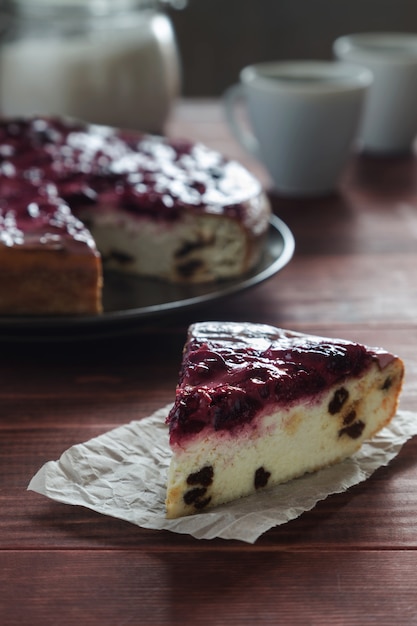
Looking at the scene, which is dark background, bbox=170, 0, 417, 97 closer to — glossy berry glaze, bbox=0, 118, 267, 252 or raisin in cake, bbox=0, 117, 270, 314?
glossy berry glaze, bbox=0, 118, 267, 252

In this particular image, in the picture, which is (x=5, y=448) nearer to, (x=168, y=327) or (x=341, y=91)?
(x=168, y=327)

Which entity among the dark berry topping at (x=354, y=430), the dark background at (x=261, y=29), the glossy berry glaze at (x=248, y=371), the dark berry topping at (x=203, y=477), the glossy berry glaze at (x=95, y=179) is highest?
the glossy berry glaze at (x=248, y=371)

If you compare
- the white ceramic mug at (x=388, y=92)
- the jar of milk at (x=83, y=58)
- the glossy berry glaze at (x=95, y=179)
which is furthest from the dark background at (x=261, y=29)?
the glossy berry glaze at (x=95, y=179)

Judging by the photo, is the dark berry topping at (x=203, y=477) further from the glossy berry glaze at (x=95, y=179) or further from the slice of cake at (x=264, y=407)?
the glossy berry glaze at (x=95, y=179)

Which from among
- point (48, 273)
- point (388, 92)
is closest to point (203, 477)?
point (48, 273)

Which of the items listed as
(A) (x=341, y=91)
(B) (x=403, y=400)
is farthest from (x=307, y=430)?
(A) (x=341, y=91)

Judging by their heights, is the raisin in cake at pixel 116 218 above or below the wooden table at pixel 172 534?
above
